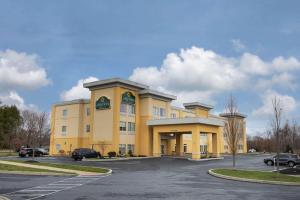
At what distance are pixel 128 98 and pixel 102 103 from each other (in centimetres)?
411

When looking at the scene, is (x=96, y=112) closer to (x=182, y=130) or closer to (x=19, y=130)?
(x=182, y=130)

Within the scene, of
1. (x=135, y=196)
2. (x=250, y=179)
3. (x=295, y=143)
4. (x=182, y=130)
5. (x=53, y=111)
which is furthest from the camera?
(x=295, y=143)

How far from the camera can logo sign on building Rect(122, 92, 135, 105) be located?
55062 millimetres

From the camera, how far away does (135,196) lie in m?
14.4

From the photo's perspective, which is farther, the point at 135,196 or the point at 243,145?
the point at 243,145

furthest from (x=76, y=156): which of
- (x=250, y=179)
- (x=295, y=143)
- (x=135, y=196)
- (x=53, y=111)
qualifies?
(x=295, y=143)

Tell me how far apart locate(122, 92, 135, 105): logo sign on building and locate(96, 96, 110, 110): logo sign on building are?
247 cm

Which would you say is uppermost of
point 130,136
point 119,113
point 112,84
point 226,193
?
point 112,84

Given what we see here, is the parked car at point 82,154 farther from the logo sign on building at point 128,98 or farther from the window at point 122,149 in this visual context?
the logo sign on building at point 128,98

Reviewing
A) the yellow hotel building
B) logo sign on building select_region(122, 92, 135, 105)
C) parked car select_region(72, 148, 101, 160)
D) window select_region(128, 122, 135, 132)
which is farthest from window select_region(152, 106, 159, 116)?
parked car select_region(72, 148, 101, 160)

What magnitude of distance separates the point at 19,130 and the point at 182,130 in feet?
192

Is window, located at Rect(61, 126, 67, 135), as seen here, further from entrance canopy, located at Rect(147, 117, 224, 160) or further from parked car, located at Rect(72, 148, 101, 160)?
entrance canopy, located at Rect(147, 117, 224, 160)

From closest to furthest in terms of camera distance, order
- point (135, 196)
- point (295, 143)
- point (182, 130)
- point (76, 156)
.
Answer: point (135, 196), point (76, 156), point (182, 130), point (295, 143)

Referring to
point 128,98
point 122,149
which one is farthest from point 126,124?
point 128,98
